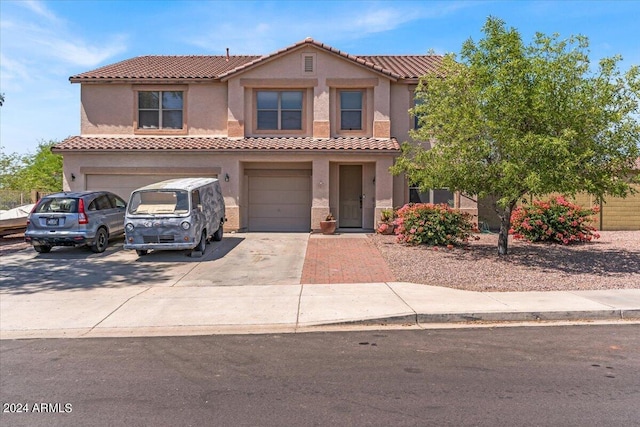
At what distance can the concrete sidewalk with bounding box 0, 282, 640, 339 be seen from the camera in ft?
23.8

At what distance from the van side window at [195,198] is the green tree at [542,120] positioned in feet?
22.5

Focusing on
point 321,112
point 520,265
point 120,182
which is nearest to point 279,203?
point 321,112

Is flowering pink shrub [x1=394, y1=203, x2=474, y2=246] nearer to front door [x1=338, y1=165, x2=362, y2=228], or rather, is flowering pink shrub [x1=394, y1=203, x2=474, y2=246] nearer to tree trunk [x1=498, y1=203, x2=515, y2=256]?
tree trunk [x1=498, y1=203, x2=515, y2=256]

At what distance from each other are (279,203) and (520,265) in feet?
33.6

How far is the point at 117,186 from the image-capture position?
1877 cm

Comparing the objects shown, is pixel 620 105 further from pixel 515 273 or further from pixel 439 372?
pixel 439 372

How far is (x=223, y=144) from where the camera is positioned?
18.0 m

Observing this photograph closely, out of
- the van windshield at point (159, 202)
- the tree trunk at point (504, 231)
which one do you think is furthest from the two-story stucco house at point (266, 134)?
the tree trunk at point (504, 231)

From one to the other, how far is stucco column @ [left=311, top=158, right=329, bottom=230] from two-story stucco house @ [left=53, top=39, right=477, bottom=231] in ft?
0.12

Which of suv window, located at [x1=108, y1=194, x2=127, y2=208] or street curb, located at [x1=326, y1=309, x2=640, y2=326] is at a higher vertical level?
suv window, located at [x1=108, y1=194, x2=127, y2=208]

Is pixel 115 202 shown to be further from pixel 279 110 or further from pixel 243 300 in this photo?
pixel 243 300

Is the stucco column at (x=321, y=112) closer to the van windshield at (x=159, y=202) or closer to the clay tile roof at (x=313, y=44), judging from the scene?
the clay tile roof at (x=313, y=44)

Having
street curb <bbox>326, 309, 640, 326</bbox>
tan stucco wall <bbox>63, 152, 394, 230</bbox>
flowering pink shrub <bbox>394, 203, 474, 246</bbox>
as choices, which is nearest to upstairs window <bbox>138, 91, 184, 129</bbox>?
tan stucco wall <bbox>63, 152, 394, 230</bbox>

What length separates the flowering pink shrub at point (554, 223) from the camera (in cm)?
1542
